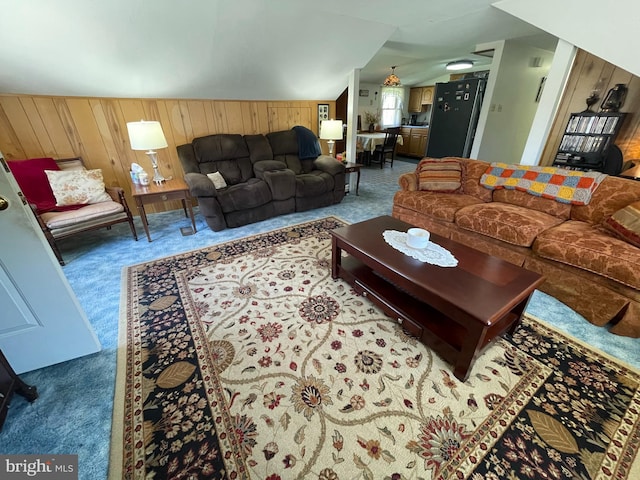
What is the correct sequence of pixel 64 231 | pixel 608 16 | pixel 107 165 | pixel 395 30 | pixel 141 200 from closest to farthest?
pixel 608 16, pixel 64 231, pixel 141 200, pixel 107 165, pixel 395 30

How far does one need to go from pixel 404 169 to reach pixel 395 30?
281 cm

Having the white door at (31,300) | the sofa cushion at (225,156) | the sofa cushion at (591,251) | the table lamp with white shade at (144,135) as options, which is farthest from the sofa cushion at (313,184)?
the white door at (31,300)

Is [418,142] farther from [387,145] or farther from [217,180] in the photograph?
[217,180]

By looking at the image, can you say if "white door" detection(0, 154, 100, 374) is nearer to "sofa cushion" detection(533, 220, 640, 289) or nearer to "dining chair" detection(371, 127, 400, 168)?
"sofa cushion" detection(533, 220, 640, 289)

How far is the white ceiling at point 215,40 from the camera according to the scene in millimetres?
2162

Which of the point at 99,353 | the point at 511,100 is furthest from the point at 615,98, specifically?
the point at 99,353

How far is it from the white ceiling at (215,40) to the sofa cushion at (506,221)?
2226 mm

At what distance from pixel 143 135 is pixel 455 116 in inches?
201

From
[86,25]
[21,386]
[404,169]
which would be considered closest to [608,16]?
[404,169]

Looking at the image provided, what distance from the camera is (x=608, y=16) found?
6.91 ft

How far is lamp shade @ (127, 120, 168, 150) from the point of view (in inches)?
102

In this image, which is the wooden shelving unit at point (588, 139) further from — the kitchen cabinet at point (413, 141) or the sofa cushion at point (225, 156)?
the sofa cushion at point (225, 156)

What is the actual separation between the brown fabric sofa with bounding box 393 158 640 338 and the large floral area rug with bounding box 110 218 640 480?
365 millimetres

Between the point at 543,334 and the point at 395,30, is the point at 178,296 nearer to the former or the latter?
the point at 543,334
